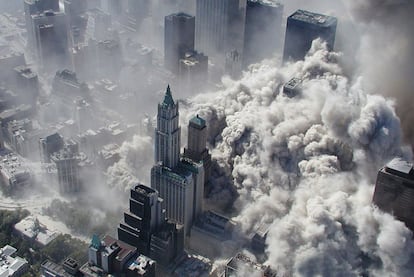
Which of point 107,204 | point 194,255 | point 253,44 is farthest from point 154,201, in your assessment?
point 253,44

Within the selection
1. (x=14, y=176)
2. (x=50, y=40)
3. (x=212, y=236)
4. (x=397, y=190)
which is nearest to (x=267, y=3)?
(x=50, y=40)

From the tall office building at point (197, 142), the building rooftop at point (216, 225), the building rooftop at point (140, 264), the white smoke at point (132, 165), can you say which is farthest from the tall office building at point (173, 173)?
the building rooftop at point (140, 264)

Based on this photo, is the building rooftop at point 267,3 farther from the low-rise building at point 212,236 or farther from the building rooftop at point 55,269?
the building rooftop at point 55,269

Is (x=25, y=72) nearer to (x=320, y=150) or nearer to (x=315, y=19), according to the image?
(x=315, y=19)

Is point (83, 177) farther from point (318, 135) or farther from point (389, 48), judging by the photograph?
point (389, 48)

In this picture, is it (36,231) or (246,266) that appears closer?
(246,266)

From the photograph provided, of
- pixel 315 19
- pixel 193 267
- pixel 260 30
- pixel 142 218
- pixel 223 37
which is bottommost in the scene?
pixel 193 267

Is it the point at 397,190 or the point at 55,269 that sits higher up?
the point at 397,190

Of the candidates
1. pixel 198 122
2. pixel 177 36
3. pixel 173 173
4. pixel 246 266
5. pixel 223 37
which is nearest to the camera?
pixel 246 266
